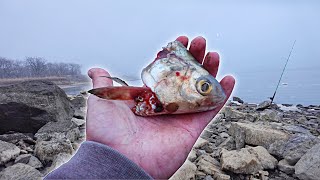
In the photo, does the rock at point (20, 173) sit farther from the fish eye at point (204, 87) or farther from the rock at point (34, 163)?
the fish eye at point (204, 87)

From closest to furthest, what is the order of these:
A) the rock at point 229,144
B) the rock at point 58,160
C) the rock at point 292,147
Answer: the rock at point 58,160
the rock at point 292,147
the rock at point 229,144

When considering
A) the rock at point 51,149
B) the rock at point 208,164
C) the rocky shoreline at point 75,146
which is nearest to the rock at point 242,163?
the rocky shoreline at point 75,146

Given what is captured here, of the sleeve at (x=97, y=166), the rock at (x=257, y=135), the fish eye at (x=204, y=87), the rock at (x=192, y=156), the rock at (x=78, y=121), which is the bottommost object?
the rock at (x=78, y=121)

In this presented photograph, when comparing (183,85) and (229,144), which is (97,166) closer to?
(183,85)

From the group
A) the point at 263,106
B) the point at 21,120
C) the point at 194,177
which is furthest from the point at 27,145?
the point at 263,106

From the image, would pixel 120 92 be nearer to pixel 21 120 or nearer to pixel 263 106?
pixel 21 120

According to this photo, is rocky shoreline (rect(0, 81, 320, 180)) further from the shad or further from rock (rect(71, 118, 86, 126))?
the shad
